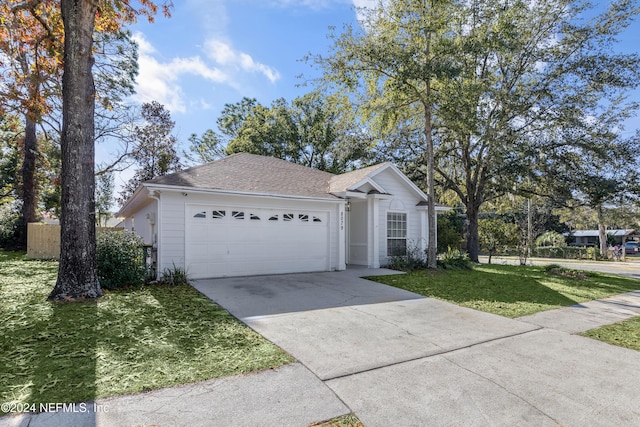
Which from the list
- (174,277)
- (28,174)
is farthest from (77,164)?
(28,174)

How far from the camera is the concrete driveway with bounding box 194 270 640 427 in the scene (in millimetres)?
3084

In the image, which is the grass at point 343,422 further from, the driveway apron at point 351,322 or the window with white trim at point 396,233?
the window with white trim at point 396,233

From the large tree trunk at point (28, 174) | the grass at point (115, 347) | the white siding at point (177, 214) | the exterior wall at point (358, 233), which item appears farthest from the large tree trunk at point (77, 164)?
the large tree trunk at point (28, 174)

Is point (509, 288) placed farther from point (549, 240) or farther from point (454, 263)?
point (549, 240)

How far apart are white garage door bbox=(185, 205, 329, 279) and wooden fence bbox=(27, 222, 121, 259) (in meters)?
9.57

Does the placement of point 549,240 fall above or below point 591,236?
above

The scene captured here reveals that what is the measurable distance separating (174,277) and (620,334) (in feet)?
31.8

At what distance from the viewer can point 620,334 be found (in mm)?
5512

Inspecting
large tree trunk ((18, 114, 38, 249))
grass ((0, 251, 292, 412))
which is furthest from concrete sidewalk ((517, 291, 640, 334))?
large tree trunk ((18, 114, 38, 249))

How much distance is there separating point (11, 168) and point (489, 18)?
3140cm

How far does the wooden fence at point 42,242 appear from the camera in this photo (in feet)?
52.6

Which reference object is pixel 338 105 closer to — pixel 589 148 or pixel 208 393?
pixel 589 148

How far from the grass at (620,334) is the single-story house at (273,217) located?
7.68 m

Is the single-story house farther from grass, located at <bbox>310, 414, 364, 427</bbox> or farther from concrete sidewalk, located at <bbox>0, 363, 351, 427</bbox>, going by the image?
grass, located at <bbox>310, 414, 364, 427</bbox>
